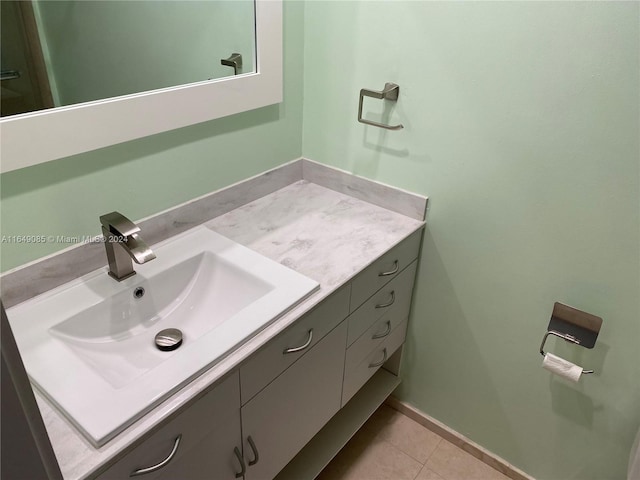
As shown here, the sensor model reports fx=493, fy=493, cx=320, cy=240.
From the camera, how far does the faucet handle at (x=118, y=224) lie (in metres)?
1.10

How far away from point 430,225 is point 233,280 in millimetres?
674

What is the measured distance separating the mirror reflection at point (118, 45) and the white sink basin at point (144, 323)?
0.45 m

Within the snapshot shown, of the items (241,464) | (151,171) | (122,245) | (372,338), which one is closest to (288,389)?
(241,464)

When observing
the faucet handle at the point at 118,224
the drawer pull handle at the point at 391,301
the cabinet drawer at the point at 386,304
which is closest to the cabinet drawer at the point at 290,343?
the cabinet drawer at the point at 386,304

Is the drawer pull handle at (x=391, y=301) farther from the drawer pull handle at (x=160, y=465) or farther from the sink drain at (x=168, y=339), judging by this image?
the drawer pull handle at (x=160, y=465)

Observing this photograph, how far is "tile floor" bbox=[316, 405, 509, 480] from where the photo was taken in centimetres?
177

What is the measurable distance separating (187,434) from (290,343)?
312mm

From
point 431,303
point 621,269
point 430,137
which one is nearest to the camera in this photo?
point 621,269

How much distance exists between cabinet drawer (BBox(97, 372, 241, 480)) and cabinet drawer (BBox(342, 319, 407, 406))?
0.51 meters

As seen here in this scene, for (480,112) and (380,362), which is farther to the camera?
(380,362)

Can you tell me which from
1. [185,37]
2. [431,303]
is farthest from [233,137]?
[431,303]

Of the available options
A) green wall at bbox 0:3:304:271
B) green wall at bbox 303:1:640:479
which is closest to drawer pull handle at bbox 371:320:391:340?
green wall at bbox 303:1:640:479

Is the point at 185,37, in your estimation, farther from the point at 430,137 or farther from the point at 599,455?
the point at 599,455

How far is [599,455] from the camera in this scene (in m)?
1.52
